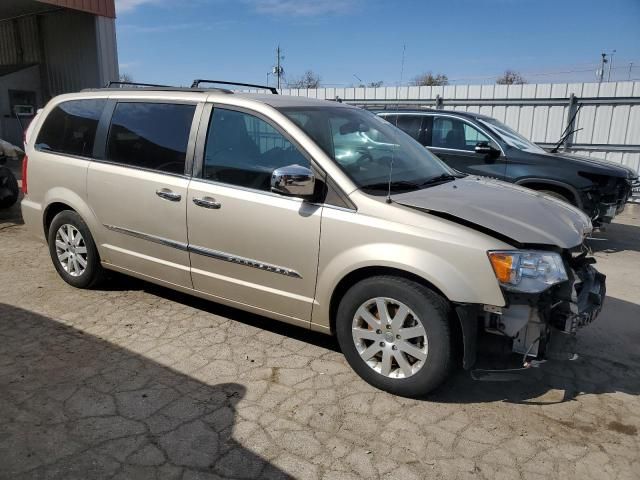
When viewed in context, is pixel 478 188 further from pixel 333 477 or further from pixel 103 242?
pixel 103 242

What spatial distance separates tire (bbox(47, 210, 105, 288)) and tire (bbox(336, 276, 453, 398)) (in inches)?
101

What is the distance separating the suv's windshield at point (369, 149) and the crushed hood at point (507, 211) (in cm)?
19

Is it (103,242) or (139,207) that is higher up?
(139,207)

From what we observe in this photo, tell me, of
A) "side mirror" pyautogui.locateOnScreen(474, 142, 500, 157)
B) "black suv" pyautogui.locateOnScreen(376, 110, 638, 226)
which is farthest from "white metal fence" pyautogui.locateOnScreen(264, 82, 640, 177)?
"side mirror" pyautogui.locateOnScreen(474, 142, 500, 157)

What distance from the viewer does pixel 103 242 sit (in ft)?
14.5

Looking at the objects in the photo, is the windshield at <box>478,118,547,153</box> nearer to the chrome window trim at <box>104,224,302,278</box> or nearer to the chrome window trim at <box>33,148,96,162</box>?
the chrome window trim at <box>104,224,302,278</box>

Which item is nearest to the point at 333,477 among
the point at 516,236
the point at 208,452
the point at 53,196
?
the point at 208,452

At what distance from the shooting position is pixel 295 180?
310 centimetres

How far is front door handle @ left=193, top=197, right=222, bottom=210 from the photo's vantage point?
11.9ft

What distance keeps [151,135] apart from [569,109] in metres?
10.9

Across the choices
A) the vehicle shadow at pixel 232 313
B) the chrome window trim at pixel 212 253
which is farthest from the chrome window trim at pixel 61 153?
the vehicle shadow at pixel 232 313

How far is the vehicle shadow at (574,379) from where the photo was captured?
3.26 metres

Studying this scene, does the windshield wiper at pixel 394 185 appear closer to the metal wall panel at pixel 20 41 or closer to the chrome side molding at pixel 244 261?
the chrome side molding at pixel 244 261

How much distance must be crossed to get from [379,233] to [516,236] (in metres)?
0.77
